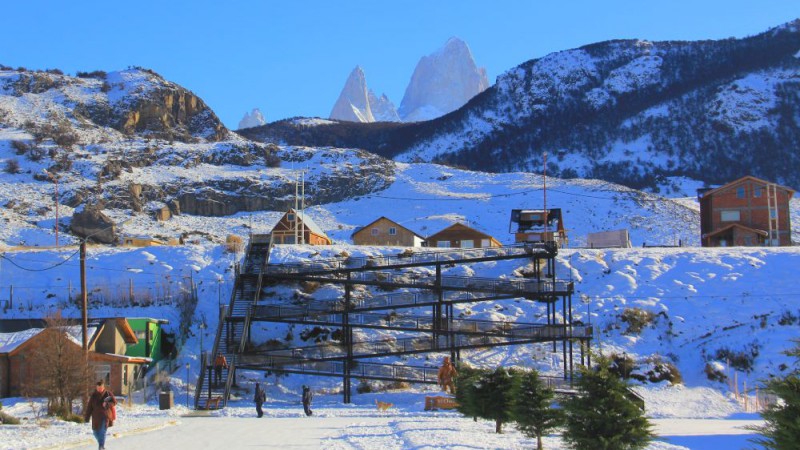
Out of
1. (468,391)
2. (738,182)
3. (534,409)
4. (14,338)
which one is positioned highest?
(738,182)

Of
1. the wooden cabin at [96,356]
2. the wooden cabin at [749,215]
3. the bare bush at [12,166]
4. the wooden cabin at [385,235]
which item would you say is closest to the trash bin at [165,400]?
the wooden cabin at [96,356]

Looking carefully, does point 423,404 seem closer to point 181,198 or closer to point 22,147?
point 181,198

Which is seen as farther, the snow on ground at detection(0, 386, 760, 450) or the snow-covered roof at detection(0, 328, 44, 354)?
the snow-covered roof at detection(0, 328, 44, 354)

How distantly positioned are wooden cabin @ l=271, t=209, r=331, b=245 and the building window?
116 ft

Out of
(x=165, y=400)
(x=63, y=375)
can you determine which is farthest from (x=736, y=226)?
(x=63, y=375)

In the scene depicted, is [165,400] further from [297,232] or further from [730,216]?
[730,216]

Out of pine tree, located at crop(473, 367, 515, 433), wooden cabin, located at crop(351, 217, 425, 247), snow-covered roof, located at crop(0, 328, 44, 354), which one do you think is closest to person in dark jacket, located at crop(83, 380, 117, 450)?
pine tree, located at crop(473, 367, 515, 433)

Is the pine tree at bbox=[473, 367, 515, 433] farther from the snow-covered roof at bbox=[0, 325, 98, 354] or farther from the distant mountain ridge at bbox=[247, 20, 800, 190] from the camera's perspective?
the distant mountain ridge at bbox=[247, 20, 800, 190]

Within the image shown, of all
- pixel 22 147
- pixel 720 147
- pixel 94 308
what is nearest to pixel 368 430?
pixel 94 308

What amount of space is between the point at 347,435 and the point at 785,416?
13.7 metres

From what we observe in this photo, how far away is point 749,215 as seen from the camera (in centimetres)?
7956

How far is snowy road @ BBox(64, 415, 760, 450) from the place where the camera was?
70.9 feet

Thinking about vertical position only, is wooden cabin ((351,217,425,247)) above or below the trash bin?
above

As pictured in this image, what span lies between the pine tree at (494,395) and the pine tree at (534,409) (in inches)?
129
